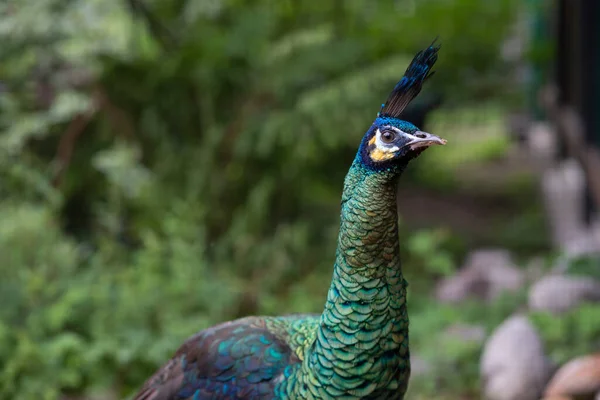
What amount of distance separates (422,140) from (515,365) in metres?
2.22

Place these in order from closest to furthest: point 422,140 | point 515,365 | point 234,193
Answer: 1. point 422,140
2. point 515,365
3. point 234,193

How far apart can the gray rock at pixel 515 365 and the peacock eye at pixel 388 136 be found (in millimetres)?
2204

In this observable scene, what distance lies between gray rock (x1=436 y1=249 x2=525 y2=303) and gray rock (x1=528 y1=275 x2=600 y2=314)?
0.58 metres

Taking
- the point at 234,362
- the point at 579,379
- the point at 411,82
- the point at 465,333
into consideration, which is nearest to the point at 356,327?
the point at 234,362

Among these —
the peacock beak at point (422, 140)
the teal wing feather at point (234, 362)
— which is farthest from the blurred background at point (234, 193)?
the peacock beak at point (422, 140)

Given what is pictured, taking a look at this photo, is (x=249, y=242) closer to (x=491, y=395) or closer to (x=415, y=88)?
(x=491, y=395)

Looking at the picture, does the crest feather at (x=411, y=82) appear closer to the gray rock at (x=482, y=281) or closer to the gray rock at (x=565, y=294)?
the gray rock at (x=565, y=294)

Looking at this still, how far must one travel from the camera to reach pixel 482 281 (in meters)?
5.10

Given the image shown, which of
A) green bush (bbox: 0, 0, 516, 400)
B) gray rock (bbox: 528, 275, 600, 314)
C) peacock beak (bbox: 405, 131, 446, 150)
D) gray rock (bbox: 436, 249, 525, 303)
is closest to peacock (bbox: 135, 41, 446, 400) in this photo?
peacock beak (bbox: 405, 131, 446, 150)

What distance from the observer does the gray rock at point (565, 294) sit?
3.81 metres

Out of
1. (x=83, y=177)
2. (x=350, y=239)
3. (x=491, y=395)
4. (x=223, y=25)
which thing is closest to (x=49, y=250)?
(x=83, y=177)

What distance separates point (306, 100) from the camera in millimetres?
4766

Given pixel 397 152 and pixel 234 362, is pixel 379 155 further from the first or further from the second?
A: pixel 234 362

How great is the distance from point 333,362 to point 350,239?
0.33 meters
